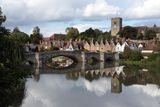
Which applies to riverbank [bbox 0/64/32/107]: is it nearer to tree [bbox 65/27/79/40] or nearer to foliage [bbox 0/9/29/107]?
foliage [bbox 0/9/29/107]

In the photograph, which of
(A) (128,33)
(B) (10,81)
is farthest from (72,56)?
(B) (10,81)

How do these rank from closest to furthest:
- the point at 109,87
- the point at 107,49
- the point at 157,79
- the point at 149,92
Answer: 1. the point at 149,92
2. the point at 109,87
3. the point at 157,79
4. the point at 107,49

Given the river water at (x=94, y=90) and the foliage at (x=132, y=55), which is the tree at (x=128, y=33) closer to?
the foliage at (x=132, y=55)

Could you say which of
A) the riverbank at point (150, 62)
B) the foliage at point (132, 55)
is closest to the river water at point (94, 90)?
the riverbank at point (150, 62)

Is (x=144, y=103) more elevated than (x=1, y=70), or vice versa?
(x=1, y=70)

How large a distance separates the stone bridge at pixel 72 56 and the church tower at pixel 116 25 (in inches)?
1192

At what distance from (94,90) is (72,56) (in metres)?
31.7

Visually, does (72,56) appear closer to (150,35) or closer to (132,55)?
(132,55)

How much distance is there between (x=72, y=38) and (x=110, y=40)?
13.2 metres

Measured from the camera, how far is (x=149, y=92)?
32.8 metres

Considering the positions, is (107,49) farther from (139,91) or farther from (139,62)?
(139,91)

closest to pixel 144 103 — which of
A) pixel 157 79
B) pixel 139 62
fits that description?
pixel 157 79

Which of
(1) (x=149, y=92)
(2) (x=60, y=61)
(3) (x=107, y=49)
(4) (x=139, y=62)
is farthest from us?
(3) (x=107, y=49)

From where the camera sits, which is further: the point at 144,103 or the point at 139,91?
the point at 139,91
